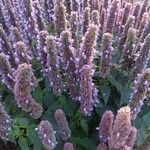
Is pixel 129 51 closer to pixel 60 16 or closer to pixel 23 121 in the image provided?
pixel 60 16

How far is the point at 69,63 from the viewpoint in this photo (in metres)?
3.27

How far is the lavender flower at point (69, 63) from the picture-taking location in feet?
10.4

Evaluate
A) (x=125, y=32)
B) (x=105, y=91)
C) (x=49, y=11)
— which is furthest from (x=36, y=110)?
(x=49, y=11)

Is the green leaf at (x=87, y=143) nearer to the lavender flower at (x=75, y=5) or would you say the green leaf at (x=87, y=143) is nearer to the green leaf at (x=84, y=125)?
the green leaf at (x=84, y=125)

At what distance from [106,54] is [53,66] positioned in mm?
460

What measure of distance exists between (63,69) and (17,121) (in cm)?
61

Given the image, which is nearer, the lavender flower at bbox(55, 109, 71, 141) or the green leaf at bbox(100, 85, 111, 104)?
the lavender flower at bbox(55, 109, 71, 141)

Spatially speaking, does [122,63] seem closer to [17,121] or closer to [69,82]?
[69,82]

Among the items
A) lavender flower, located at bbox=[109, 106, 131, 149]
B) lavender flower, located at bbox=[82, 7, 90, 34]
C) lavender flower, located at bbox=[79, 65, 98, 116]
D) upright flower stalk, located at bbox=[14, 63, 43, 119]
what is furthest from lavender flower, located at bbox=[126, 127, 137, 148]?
lavender flower, located at bbox=[82, 7, 90, 34]

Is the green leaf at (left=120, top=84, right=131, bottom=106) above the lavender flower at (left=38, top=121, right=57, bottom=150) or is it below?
below

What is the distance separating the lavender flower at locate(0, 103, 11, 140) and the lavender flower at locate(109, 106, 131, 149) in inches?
34.6

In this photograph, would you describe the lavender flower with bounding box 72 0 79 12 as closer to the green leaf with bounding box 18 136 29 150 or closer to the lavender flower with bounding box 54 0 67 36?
the lavender flower with bounding box 54 0 67 36

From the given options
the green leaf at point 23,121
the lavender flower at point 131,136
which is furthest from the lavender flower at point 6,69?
the lavender flower at point 131,136

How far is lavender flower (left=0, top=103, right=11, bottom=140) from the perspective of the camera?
10.2 ft
